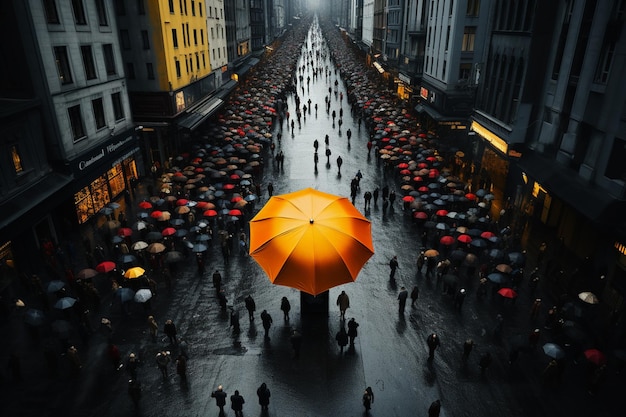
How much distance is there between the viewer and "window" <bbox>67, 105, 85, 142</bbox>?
951 inches

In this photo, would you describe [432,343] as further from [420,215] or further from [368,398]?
[420,215]

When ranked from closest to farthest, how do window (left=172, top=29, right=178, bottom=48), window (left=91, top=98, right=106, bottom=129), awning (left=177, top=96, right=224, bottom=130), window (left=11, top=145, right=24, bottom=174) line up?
window (left=11, top=145, right=24, bottom=174) < window (left=91, top=98, right=106, bottom=129) < window (left=172, top=29, right=178, bottom=48) < awning (left=177, top=96, right=224, bottom=130)

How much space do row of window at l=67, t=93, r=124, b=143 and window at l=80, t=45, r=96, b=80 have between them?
5.17ft

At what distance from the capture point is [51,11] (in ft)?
72.9

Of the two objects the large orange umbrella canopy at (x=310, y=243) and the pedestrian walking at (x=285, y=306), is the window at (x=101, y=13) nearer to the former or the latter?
the large orange umbrella canopy at (x=310, y=243)

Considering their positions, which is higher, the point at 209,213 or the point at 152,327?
the point at 209,213

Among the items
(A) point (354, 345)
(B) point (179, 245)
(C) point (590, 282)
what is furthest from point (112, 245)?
(C) point (590, 282)

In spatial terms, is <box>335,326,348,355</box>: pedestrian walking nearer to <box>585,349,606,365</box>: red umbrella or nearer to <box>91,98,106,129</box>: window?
<box>585,349,606,365</box>: red umbrella

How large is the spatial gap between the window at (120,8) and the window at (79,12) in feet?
26.0

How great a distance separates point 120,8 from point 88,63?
9.28 m

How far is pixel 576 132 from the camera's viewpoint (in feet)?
69.3

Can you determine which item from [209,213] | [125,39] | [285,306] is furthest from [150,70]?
[285,306]

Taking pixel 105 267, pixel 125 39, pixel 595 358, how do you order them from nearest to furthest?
1. pixel 595 358
2. pixel 105 267
3. pixel 125 39

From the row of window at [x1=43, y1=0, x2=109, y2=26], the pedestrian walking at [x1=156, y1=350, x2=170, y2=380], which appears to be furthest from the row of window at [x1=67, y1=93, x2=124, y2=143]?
the pedestrian walking at [x1=156, y1=350, x2=170, y2=380]
